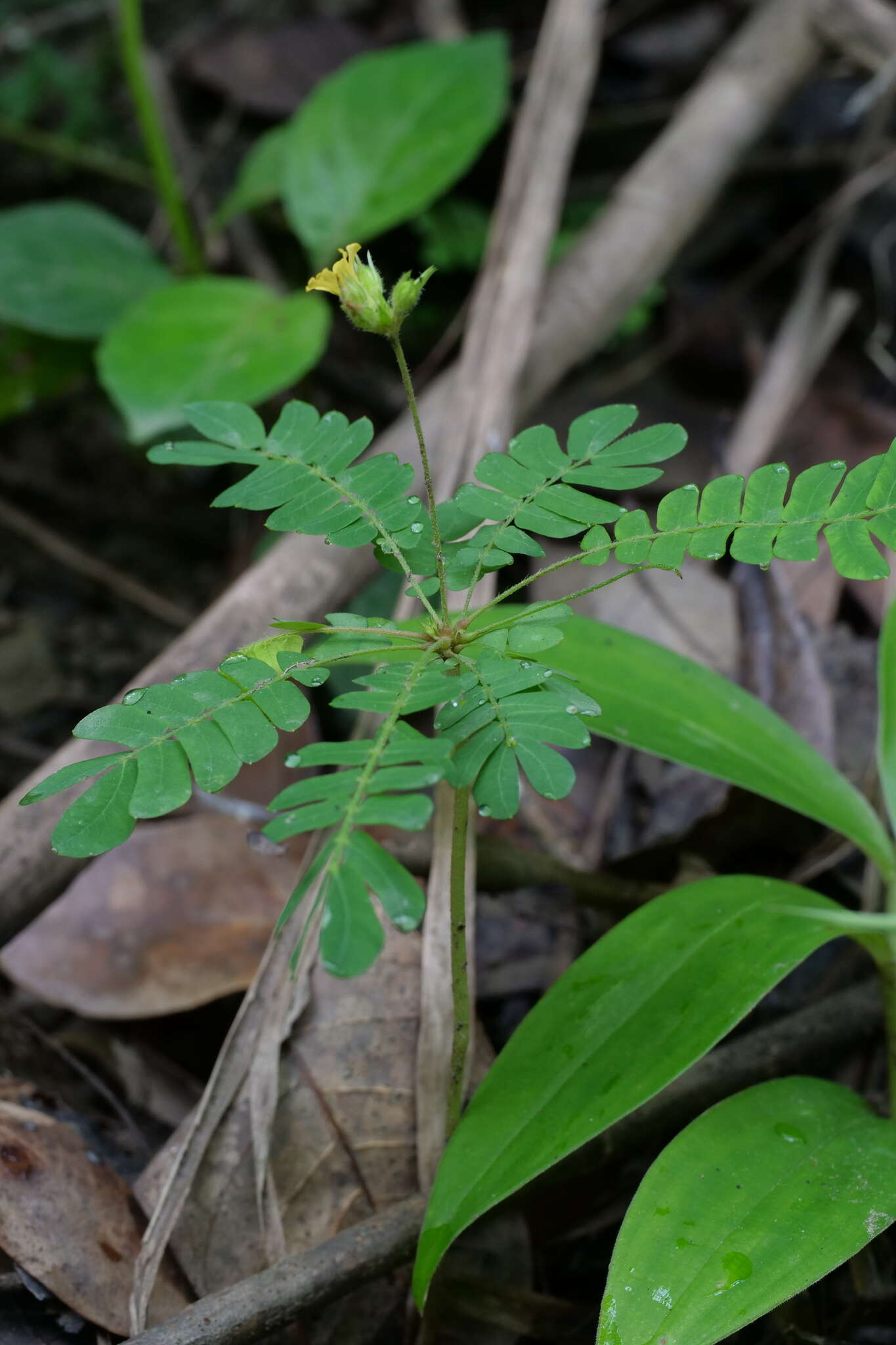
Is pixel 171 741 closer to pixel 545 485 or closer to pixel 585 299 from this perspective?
pixel 545 485

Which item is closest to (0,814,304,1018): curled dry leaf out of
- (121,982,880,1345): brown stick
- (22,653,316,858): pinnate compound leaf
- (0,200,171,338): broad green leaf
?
(121,982,880,1345): brown stick

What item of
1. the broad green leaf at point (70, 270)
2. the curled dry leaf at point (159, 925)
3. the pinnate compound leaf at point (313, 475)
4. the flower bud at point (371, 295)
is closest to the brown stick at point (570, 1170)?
the curled dry leaf at point (159, 925)

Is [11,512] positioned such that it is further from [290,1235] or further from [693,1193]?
[693,1193]

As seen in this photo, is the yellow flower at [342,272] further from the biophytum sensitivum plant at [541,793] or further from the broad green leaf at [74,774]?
the broad green leaf at [74,774]

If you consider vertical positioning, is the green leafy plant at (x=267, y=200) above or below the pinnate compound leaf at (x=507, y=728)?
above

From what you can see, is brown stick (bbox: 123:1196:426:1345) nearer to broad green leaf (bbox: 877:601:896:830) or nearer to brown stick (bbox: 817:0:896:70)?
broad green leaf (bbox: 877:601:896:830)

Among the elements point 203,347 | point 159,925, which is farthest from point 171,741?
point 203,347

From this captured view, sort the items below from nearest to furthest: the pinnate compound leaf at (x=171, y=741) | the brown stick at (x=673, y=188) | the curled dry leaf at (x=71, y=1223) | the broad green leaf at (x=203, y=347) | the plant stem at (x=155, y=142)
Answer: the pinnate compound leaf at (x=171, y=741) → the curled dry leaf at (x=71, y=1223) → the broad green leaf at (x=203, y=347) → the brown stick at (x=673, y=188) → the plant stem at (x=155, y=142)
